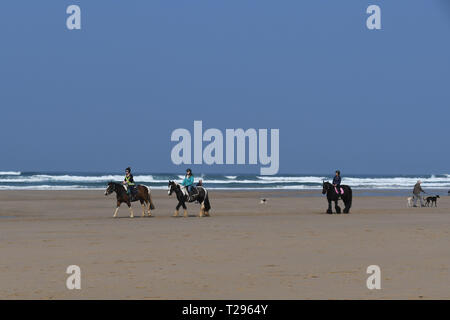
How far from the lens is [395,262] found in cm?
1320

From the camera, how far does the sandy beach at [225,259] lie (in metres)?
10.2

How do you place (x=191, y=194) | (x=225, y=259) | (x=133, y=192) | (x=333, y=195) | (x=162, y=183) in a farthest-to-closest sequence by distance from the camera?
(x=162, y=183)
(x=333, y=195)
(x=133, y=192)
(x=191, y=194)
(x=225, y=259)

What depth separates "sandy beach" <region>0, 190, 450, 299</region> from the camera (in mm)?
10195

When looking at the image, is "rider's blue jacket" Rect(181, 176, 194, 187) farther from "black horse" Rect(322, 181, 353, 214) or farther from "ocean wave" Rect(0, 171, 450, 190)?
"ocean wave" Rect(0, 171, 450, 190)

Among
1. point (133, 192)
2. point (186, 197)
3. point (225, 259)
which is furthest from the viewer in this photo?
point (133, 192)

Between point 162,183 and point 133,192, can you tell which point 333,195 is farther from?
point 162,183

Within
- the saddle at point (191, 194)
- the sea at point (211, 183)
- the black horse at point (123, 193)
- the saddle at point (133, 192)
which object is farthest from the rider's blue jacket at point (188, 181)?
the sea at point (211, 183)

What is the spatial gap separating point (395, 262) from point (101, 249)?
6544 mm

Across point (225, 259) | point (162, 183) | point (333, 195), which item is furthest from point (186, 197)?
point (162, 183)

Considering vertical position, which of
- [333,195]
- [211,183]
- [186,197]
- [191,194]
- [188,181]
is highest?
[188,181]

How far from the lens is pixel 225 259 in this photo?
13695 mm

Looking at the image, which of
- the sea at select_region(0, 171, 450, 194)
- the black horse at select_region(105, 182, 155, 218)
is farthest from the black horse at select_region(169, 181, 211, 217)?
the sea at select_region(0, 171, 450, 194)
